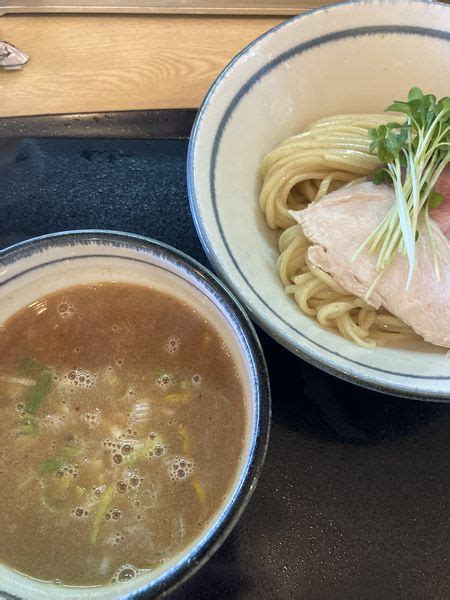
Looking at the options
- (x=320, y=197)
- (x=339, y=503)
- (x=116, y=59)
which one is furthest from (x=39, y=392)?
(x=116, y=59)

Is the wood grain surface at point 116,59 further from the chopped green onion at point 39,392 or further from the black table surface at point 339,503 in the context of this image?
the chopped green onion at point 39,392

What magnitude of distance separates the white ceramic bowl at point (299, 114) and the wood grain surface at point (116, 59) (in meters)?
0.58

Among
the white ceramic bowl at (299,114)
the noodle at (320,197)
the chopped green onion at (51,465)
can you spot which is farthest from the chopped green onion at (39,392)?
the noodle at (320,197)

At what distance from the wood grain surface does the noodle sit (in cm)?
65

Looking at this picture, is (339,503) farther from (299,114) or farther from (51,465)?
(299,114)

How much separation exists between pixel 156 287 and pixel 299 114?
2.71 feet

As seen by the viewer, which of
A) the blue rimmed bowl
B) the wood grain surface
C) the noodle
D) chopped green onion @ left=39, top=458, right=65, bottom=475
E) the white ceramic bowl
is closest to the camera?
the blue rimmed bowl

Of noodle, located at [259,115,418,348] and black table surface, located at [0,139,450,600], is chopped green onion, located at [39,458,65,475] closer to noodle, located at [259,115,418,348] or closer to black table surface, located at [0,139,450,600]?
black table surface, located at [0,139,450,600]

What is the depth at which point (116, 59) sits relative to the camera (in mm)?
2273

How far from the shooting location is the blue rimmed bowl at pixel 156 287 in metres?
1.00

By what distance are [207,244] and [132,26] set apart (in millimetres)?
1514

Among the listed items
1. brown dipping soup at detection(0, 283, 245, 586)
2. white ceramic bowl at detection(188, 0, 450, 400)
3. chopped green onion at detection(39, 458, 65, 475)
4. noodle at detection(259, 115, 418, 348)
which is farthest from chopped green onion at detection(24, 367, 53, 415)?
noodle at detection(259, 115, 418, 348)

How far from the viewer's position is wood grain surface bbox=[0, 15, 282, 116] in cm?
215

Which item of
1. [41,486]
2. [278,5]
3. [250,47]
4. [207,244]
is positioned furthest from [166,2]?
[41,486]
